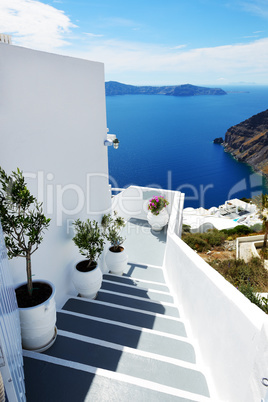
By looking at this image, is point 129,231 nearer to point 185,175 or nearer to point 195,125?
point 185,175

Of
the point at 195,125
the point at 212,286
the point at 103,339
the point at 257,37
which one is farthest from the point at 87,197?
the point at 257,37

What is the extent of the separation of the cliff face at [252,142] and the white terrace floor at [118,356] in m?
75.8

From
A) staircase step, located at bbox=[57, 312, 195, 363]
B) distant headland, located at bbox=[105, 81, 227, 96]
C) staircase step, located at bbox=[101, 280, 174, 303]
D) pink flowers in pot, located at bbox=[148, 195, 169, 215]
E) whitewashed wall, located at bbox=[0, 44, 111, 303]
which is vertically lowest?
staircase step, located at bbox=[101, 280, 174, 303]

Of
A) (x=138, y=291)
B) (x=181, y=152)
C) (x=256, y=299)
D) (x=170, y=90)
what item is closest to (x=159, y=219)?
(x=138, y=291)

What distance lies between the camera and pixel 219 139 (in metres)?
106

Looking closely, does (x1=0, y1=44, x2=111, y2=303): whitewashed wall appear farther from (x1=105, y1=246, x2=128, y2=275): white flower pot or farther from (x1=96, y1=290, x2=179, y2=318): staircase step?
(x1=105, y1=246, x2=128, y2=275): white flower pot

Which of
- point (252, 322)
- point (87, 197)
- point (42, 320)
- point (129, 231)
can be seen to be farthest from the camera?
point (129, 231)

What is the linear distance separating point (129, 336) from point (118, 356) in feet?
1.47

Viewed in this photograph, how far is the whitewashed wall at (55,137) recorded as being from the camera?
2.65 m

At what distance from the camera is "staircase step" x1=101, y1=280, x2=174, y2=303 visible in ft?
15.0

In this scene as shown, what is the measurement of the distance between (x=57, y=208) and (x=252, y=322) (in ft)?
8.65

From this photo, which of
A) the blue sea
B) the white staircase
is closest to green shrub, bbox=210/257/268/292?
the white staircase

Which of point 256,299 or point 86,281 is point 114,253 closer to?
point 86,281

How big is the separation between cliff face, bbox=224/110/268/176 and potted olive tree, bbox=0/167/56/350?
7713cm
